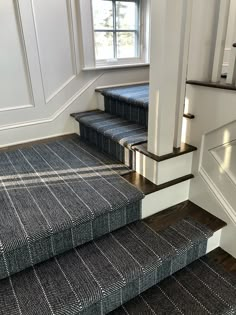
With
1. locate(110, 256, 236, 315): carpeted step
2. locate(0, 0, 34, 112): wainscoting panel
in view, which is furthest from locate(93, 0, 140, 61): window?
locate(110, 256, 236, 315): carpeted step

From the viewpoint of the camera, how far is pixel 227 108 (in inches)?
50.8

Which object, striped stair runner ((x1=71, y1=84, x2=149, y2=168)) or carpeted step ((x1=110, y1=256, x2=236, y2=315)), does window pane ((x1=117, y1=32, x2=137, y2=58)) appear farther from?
carpeted step ((x1=110, y1=256, x2=236, y2=315))

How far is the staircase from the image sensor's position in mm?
1082

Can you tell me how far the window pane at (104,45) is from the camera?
2.37 meters

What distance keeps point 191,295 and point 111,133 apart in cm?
110

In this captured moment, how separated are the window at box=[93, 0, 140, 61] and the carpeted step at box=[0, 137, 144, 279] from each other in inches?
47.2

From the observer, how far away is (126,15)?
2.45m

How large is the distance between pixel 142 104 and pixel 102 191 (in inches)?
29.5

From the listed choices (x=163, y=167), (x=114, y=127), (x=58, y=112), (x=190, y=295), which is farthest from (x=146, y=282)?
(x=58, y=112)

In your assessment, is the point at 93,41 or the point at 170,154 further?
the point at 93,41

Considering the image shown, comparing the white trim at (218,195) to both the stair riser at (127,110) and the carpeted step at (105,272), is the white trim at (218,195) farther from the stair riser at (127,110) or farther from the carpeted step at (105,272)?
the stair riser at (127,110)

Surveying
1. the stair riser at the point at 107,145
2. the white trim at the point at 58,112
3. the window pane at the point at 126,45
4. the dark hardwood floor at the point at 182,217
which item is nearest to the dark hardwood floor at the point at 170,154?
the stair riser at the point at 107,145

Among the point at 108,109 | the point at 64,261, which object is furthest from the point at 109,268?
the point at 108,109

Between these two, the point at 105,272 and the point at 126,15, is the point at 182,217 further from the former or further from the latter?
the point at 126,15
